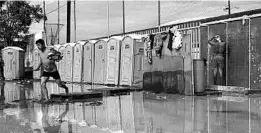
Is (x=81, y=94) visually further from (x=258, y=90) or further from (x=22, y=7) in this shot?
(x=22, y=7)

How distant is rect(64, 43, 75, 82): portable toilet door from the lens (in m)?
18.5

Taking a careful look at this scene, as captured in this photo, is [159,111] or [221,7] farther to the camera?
[221,7]

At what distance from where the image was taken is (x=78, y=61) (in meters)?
17.9

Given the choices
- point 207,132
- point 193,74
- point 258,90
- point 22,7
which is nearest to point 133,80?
point 193,74

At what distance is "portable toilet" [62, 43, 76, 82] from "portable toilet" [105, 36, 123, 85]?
11.2ft

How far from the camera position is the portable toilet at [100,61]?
16109 mm

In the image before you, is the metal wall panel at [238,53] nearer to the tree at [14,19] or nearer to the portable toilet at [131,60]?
the portable toilet at [131,60]

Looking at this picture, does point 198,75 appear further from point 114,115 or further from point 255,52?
point 114,115

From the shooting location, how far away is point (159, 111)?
727 centimetres

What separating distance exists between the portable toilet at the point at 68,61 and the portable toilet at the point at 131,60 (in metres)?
4.70

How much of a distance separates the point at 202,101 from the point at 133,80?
531 cm

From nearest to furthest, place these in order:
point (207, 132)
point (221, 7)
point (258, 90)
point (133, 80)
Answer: point (207, 132) < point (258, 90) < point (221, 7) < point (133, 80)

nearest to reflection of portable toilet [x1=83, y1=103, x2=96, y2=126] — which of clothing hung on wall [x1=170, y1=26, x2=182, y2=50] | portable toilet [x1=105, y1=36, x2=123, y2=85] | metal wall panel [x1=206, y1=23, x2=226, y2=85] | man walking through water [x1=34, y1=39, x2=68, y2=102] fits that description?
man walking through water [x1=34, y1=39, x2=68, y2=102]

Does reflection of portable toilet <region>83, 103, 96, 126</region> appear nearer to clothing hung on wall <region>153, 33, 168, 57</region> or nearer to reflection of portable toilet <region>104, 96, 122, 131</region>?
reflection of portable toilet <region>104, 96, 122, 131</region>
